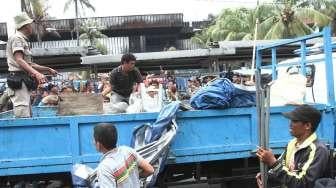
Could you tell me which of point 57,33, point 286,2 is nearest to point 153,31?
point 57,33

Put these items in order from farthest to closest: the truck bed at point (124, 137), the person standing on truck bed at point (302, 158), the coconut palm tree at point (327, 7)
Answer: the coconut palm tree at point (327, 7)
the truck bed at point (124, 137)
the person standing on truck bed at point (302, 158)

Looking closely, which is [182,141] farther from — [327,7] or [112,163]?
[327,7]

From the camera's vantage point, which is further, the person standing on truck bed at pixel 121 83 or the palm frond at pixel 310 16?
the palm frond at pixel 310 16

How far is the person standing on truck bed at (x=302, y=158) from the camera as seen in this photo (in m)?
3.03

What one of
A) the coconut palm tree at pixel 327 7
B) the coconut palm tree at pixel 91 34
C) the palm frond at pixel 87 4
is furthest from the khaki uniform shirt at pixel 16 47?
the palm frond at pixel 87 4

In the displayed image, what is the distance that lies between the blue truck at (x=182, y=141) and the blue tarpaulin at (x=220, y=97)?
72 mm

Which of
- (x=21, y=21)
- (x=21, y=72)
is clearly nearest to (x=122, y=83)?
(x=21, y=72)

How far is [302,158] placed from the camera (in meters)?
3.12

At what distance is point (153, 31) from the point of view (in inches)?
1534

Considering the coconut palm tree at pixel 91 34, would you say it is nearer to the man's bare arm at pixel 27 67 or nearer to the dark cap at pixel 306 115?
the man's bare arm at pixel 27 67

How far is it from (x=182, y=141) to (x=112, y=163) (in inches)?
79.4

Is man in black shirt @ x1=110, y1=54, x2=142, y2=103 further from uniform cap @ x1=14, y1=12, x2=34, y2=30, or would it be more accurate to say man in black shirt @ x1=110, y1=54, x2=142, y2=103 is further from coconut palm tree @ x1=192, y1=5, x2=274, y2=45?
coconut palm tree @ x1=192, y1=5, x2=274, y2=45

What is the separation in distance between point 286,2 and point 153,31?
40.8 feet

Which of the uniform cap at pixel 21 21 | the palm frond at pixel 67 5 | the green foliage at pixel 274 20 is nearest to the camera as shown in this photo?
the uniform cap at pixel 21 21
